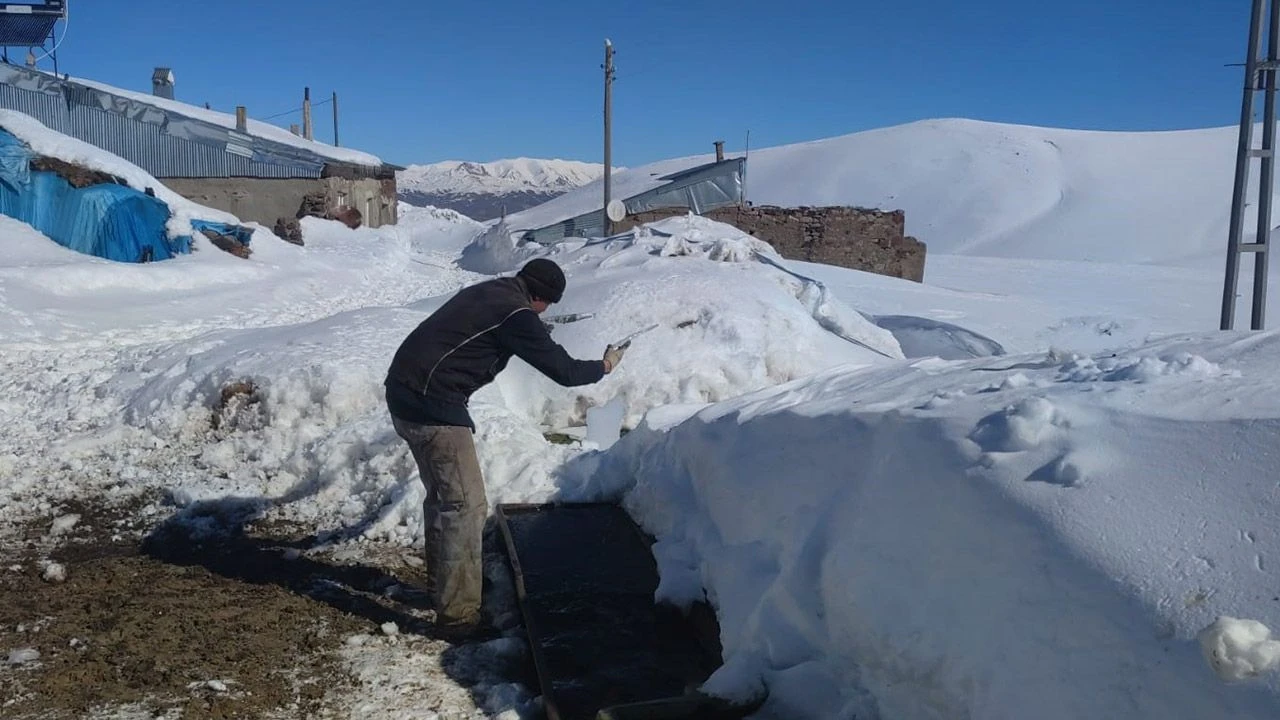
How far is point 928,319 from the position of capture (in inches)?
463

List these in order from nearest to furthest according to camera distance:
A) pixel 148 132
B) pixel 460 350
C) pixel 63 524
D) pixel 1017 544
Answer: pixel 1017 544 < pixel 460 350 < pixel 63 524 < pixel 148 132

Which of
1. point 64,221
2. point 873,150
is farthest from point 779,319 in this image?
point 873,150

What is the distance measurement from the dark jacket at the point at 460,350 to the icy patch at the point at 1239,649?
2.42 meters

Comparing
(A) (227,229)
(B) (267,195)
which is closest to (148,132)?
(B) (267,195)

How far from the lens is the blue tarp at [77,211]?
16359mm

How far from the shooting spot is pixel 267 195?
24953 millimetres

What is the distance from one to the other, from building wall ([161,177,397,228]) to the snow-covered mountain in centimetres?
8335

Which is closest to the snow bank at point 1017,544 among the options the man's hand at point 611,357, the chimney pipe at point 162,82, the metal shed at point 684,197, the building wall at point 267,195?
the man's hand at point 611,357

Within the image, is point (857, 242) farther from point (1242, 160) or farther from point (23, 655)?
point (23, 655)

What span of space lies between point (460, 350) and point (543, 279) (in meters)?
0.44

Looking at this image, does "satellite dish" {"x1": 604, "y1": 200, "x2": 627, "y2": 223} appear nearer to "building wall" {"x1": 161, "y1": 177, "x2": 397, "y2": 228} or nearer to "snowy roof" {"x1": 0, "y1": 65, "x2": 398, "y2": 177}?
"building wall" {"x1": 161, "y1": 177, "x2": 397, "y2": 228}

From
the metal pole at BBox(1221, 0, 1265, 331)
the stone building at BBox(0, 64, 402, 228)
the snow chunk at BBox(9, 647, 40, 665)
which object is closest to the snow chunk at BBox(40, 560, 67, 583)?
the snow chunk at BBox(9, 647, 40, 665)

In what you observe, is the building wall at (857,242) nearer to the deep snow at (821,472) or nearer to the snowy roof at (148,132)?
the deep snow at (821,472)

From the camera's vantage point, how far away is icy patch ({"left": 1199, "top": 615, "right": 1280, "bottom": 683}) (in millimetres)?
1879
